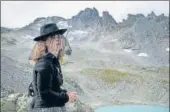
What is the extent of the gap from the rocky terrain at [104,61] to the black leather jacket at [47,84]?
69.0ft

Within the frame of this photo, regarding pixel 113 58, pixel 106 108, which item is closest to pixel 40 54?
pixel 106 108

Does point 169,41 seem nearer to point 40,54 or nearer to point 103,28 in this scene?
point 103,28

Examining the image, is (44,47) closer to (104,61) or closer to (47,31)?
Answer: (47,31)

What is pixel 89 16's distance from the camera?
6142 inches

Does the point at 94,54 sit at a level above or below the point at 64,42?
below

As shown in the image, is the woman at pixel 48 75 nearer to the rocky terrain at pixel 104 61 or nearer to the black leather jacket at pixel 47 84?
the black leather jacket at pixel 47 84

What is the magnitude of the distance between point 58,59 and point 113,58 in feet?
351

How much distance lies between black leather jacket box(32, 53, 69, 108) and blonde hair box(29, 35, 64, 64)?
42 millimetres

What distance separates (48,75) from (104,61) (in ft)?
323

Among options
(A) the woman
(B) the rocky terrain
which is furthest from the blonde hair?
(B) the rocky terrain

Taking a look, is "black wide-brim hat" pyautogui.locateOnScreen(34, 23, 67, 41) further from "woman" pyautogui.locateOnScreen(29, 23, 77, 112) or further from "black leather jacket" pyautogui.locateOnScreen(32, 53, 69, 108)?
"black leather jacket" pyautogui.locateOnScreen(32, 53, 69, 108)

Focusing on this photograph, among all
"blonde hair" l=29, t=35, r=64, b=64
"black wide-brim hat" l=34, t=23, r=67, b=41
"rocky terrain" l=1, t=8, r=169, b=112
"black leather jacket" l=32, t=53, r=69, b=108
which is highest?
"black wide-brim hat" l=34, t=23, r=67, b=41

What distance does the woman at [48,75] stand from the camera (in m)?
4.03

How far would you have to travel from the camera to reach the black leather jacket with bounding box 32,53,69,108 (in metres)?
4.02
